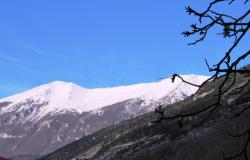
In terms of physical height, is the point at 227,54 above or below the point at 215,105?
above

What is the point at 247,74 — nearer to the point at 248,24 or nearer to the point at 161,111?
the point at 248,24

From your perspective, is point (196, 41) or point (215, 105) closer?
point (215, 105)

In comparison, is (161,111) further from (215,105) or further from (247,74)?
(247,74)

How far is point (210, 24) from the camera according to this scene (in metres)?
6.90

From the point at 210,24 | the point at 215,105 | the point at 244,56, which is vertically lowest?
the point at 215,105

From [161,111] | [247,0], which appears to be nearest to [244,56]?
[247,0]

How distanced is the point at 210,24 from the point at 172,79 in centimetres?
84

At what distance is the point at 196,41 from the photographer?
7.23 m

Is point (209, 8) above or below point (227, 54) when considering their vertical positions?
above

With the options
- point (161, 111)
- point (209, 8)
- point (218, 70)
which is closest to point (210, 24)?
point (209, 8)

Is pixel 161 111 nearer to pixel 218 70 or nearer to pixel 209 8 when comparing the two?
pixel 218 70

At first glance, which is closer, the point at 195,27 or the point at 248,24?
the point at 248,24

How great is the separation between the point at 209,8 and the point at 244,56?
0.74 metres

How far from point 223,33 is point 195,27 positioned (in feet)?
1.27
